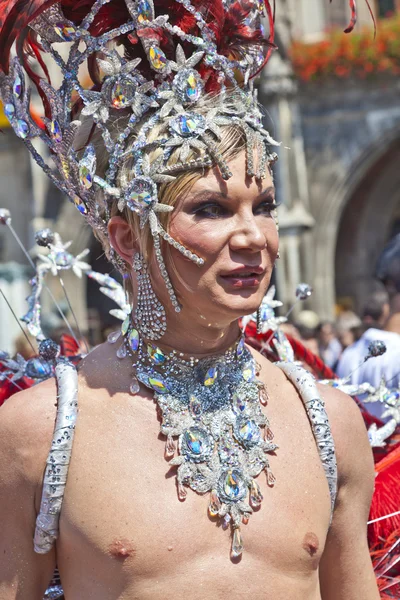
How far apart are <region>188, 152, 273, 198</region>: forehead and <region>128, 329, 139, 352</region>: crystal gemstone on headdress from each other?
0.36m

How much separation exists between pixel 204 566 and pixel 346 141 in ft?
39.9

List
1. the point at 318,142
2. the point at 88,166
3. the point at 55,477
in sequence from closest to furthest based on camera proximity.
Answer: the point at 55,477
the point at 88,166
the point at 318,142

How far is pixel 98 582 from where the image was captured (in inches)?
68.7

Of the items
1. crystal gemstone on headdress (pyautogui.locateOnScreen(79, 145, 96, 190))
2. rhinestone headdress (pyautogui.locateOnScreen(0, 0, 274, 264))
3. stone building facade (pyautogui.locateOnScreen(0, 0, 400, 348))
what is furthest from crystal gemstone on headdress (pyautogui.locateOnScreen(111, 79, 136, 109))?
stone building facade (pyautogui.locateOnScreen(0, 0, 400, 348))

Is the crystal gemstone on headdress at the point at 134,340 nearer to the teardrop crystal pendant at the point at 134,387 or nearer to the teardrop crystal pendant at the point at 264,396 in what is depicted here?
the teardrop crystal pendant at the point at 134,387

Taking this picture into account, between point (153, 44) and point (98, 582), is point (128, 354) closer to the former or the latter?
point (98, 582)

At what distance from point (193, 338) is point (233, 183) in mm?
352

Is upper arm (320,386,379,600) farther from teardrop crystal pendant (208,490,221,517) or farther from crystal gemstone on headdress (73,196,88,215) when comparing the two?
crystal gemstone on headdress (73,196,88,215)

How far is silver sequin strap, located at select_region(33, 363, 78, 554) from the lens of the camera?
1741 millimetres

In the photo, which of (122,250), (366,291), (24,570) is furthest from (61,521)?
(366,291)

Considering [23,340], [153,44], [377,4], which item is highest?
[377,4]

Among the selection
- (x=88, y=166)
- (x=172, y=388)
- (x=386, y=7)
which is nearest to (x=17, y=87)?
(x=88, y=166)

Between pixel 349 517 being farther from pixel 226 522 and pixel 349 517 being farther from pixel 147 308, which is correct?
pixel 147 308

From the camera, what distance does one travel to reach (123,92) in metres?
1.92
